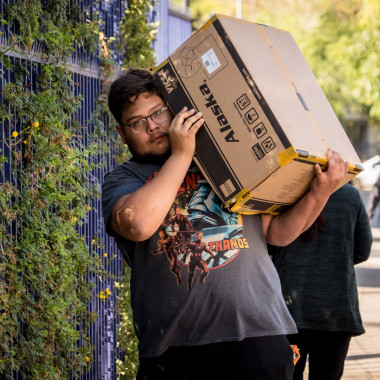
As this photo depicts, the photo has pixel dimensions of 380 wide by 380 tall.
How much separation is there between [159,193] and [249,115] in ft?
1.43

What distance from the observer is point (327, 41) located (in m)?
24.1

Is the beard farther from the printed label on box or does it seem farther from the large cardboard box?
the printed label on box

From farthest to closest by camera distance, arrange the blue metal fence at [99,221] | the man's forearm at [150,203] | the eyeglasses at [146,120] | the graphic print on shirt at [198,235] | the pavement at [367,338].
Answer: the pavement at [367,338] < the blue metal fence at [99,221] < the eyeglasses at [146,120] < the graphic print on shirt at [198,235] < the man's forearm at [150,203]

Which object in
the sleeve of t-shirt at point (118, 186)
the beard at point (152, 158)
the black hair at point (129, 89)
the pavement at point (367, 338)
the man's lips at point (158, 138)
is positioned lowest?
the pavement at point (367, 338)

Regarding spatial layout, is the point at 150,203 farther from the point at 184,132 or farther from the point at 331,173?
the point at 331,173

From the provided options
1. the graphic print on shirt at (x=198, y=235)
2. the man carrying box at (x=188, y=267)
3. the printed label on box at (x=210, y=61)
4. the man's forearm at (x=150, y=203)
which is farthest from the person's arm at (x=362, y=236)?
the man's forearm at (x=150, y=203)

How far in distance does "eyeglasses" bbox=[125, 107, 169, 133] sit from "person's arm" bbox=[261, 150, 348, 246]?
56 cm

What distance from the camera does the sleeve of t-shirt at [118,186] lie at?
8.91ft

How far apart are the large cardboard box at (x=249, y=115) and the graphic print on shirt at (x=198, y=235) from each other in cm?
8

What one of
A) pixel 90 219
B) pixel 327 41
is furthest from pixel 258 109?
pixel 327 41

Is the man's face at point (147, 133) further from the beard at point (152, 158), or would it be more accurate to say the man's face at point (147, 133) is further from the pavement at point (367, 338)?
the pavement at point (367, 338)

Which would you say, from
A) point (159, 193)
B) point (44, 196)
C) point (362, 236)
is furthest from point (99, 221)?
point (159, 193)

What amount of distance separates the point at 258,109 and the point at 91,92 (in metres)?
2.19

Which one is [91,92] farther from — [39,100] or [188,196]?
[188,196]
